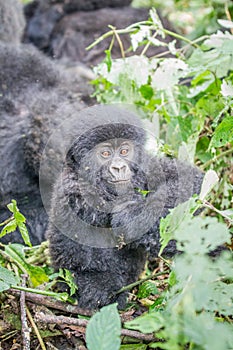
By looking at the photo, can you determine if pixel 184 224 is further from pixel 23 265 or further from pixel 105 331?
pixel 23 265

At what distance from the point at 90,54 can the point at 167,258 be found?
2771mm

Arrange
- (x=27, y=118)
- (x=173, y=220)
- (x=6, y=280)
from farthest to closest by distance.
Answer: (x=27, y=118) < (x=6, y=280) < (x=173, y=220)

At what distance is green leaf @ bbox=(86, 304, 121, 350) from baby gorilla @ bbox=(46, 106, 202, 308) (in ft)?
1.62

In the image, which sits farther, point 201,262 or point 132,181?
point 132,181

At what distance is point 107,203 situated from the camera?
178 cm

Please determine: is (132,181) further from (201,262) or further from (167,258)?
(201,262)

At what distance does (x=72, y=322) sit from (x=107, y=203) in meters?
0.37

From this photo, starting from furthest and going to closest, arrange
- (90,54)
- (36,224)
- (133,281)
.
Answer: (90,54), (36,224), (133,281)

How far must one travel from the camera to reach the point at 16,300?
1.92 meters

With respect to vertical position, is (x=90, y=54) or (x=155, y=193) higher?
(x=155, y=193)

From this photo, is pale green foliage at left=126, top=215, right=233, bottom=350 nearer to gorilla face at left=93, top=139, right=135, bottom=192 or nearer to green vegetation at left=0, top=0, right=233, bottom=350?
green vegetation at left=0, top=0, right=233, bottom=350

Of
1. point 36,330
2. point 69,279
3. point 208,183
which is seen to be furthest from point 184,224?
point 36,330

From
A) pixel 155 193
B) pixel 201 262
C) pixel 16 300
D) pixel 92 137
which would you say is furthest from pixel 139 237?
pixel 201 262

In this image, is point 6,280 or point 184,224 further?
point 6,280
